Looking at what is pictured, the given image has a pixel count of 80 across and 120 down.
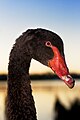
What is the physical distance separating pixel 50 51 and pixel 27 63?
180mm

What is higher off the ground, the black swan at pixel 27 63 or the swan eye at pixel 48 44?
the swan eye at pixel 48 44

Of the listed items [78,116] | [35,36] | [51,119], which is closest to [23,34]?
[35,36]

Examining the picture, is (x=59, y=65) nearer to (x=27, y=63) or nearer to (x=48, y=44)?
(x=48, y=44)

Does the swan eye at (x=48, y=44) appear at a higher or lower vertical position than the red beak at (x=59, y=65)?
higher

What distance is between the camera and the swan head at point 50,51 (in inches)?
114

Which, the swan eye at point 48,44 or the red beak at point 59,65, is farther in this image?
the swan eye at point 48,44

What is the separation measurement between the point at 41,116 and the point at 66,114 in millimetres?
520

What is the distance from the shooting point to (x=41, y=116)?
11812 mm

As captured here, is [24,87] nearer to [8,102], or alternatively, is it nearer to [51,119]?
[8,102]

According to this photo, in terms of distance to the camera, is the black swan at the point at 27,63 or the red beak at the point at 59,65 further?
the black swan at the point at 27,63

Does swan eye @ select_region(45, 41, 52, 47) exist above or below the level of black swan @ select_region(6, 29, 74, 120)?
above

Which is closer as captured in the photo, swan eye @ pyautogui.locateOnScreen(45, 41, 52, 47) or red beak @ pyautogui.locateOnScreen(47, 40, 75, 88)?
red beak @ pyautogui.locateOnScreen(47, 40, 75, 88)

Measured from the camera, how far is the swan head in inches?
114

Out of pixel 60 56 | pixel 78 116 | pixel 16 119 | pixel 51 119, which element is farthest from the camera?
pixel 78 116
